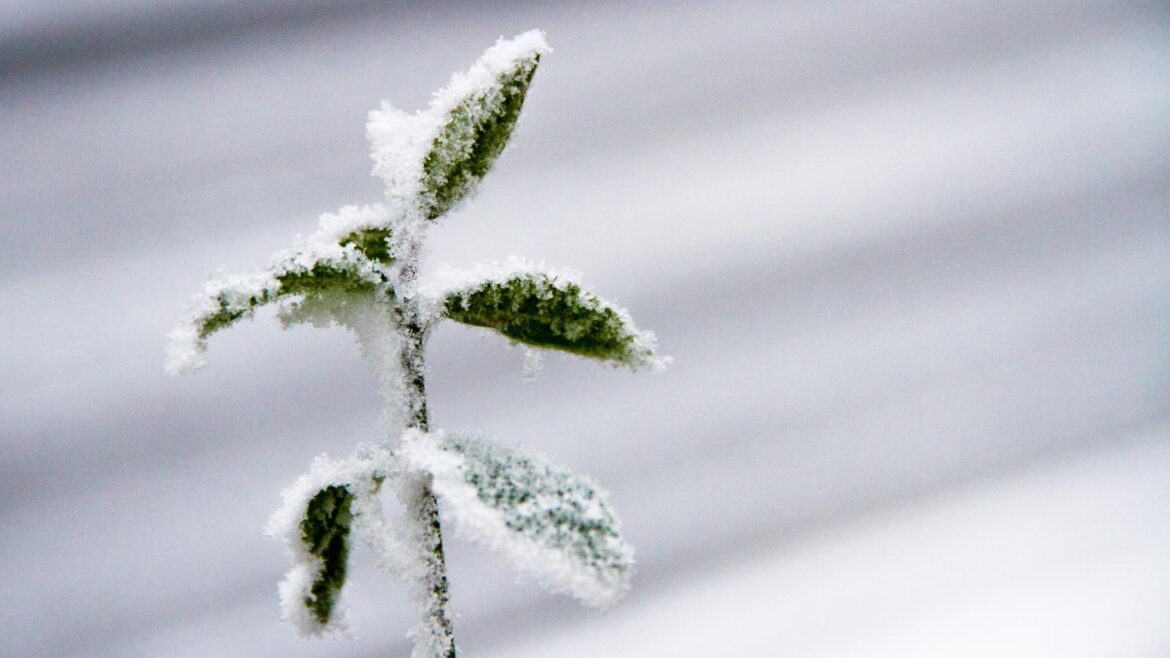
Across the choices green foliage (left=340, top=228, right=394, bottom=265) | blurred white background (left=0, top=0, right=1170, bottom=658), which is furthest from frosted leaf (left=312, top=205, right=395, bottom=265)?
blurred white background (left=0, top=0, right=1170, bottom=658)

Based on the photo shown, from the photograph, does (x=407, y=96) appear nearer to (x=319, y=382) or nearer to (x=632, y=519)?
(x=319, y=382)

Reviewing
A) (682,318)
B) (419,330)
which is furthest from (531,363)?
(682,318)

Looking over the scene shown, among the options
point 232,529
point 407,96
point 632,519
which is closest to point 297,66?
point 407,96

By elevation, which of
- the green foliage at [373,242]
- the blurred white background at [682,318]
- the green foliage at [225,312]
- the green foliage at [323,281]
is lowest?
the green foliage at [225,312]

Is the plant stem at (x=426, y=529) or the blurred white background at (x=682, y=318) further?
the blurred white background at (x=682, y=318)

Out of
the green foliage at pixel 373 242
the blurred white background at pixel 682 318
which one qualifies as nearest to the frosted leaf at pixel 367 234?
the green foliage at pixel 373 242

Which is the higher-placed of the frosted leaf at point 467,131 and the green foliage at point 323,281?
the frosted leaf at point 467,131

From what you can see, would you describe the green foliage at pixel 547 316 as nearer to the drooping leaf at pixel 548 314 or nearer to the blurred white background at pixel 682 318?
the drooping leaf at pixel 548 314

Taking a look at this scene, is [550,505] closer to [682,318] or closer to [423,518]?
[423,518]
